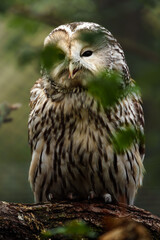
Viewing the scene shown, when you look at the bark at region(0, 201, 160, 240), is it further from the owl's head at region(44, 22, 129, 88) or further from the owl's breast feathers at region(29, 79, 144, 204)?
the owl's head at region(44, 22, 129, 88)

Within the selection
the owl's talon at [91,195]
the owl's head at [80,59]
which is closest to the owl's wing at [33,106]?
the owl's head at [80,59]

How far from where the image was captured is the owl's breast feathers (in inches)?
155

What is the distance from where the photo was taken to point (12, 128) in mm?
7461

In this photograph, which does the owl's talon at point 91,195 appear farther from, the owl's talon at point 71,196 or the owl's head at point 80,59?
the owl's head at point 80,59

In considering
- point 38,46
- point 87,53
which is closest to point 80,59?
point 87,53

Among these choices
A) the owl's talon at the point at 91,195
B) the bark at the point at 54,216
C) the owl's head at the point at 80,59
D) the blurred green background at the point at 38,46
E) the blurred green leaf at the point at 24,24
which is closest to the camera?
the bark at the point at 54,216

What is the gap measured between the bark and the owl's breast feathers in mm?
299

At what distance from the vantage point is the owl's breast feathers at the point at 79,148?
394 cm

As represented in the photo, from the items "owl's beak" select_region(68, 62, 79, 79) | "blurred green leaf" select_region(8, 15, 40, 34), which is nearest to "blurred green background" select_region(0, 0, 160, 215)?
"blurred green leaf" select_region(8, 15, 40, 34)

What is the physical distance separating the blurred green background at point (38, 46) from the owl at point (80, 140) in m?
0.47

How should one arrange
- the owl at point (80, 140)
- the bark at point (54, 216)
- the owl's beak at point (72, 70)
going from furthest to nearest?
the owl at point (80, 140) < the owl's beak at point (72, 70) < the bark at point (54, 216)

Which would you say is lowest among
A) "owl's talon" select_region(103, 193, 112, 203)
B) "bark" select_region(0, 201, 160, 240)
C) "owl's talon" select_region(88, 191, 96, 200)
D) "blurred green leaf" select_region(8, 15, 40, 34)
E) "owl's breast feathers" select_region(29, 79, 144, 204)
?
"bark" select_region(0, 201, 160, 240)

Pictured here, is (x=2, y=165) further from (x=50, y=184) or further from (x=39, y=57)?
(x=39, y=57)

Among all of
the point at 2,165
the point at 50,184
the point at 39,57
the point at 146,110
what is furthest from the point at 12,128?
the point at 39,57
